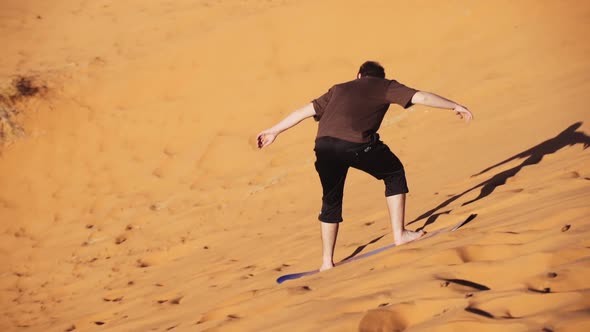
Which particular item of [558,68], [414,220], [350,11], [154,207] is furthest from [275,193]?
[350,11]

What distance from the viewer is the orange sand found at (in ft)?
9.53

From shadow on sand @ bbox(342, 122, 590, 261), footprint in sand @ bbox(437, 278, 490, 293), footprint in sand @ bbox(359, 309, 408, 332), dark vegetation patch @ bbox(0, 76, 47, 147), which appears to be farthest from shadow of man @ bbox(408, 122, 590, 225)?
dark vegetation patch @ bbox(0, 76, 47, 147)

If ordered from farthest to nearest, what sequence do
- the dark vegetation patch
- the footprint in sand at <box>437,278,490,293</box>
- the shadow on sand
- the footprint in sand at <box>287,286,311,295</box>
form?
the dark vegetation patch
the shadow on sand
the footprint in sand at <box>287,286,311,295</box>
the footprint in sand at <box>437,278,490,293</box>

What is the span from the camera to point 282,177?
761 cm

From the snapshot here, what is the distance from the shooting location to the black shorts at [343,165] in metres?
3.77

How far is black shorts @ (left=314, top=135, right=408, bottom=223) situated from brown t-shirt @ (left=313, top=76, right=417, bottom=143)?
0.06 metres

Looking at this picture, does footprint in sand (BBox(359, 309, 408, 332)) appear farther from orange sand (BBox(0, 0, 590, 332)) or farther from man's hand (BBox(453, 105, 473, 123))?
man's hand (BBox(453, 105, 473, 123))

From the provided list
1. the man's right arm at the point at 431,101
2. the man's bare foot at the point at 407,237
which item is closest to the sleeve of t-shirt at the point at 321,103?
the man's right arm at the point at 431,101

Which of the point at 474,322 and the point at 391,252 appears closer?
the point at 474,322

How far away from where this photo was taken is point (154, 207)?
7.67 m

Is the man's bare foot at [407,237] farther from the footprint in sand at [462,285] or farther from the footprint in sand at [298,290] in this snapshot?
the footprint in sand at [462,285]

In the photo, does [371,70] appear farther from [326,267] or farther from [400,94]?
[326,267]

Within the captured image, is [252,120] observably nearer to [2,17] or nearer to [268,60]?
[268,60]

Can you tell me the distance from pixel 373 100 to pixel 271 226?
2743 millimetres
